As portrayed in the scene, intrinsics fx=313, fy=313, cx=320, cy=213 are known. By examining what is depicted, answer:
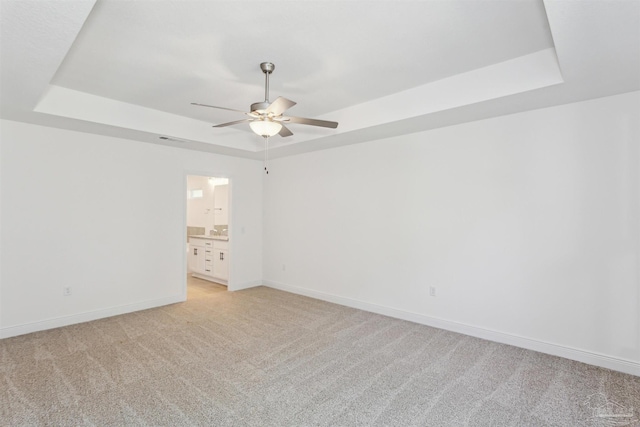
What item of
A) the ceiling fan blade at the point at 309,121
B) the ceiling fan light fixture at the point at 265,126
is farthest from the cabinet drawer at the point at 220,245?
the ceiling fan blade at the point at 309,121

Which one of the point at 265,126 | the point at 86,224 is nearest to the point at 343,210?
the point at 265,126

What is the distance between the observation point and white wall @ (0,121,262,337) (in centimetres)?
370

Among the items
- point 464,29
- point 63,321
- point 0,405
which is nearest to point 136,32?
point 464,29

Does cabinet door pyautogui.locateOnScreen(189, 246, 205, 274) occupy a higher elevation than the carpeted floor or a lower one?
higher

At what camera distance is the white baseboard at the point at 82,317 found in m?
3.68

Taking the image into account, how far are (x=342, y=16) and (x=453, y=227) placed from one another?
273 centimetres

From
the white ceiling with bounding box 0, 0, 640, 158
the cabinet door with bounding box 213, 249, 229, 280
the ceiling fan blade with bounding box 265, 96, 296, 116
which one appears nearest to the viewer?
the white ceiling with bounding box 0, 0, 640, 158

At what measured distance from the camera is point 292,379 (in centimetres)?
272

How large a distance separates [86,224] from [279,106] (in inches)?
134

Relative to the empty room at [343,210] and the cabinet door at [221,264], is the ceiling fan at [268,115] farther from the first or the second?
the cabinet door at [221,264]

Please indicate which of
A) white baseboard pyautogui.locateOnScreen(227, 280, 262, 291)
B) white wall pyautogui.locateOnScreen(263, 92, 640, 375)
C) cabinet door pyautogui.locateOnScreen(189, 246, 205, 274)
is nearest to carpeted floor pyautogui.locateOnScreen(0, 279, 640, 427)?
white wall pyautogui.locateOnScreen(263, 92, 640, 375)

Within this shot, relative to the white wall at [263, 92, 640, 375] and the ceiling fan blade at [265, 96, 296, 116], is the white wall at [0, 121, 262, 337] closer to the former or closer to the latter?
the white wall at [263, 92, 640, 375]

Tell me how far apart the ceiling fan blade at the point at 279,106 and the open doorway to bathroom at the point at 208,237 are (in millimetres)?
3540

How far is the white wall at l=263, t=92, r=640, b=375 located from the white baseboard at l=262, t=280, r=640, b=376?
0.04ft
